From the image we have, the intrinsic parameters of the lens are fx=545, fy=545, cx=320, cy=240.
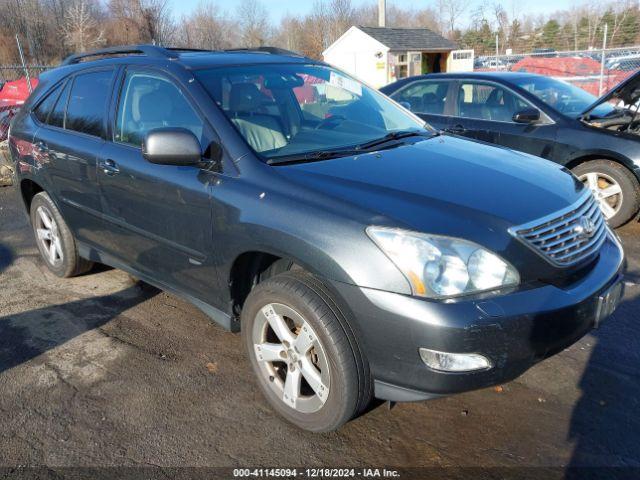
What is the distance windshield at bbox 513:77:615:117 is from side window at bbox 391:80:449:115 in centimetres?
88

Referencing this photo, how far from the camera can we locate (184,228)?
3.07 meters

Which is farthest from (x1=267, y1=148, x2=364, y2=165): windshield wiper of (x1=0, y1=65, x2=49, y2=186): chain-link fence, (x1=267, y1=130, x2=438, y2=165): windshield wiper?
(x1=0, y1=65, x2=49, y2=186): chain-link fence

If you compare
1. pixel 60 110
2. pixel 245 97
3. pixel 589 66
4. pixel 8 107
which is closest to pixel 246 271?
pixel 245 97

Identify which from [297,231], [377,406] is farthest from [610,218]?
[297,231]

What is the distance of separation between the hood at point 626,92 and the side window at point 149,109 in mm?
4458

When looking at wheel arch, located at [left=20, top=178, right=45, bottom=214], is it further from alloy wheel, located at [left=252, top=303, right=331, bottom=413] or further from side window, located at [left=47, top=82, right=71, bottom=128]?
alloy wheel, located at [left=252, top=303, right=331, bottom=413]

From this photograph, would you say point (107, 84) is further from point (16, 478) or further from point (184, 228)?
point (16, 478)

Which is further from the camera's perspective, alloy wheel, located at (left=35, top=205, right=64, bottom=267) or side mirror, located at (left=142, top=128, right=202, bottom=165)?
alloy wheel, located at (left=35, top=205, right=64, bottom=267)

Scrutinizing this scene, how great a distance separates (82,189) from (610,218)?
4925mm

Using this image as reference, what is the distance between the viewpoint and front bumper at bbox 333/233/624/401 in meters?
2.15

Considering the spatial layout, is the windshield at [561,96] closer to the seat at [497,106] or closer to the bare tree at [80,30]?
the seat at [497,106]

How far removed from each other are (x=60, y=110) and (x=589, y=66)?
15742mm

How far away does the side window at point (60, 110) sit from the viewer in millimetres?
4273

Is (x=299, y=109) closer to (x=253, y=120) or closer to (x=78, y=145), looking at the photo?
(x=253, y=120)
